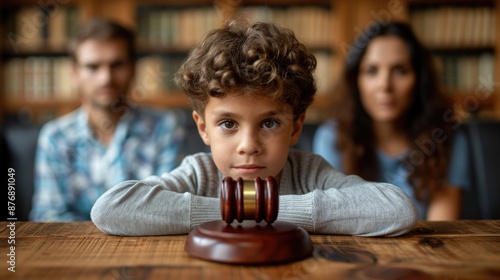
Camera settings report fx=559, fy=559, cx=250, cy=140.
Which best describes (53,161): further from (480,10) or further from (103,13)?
(480,10)

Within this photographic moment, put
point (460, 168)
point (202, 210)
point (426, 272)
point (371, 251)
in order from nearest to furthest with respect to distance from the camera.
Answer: point (426, 272) < point (371, 251) < point (202, 210) < point (460, 168)

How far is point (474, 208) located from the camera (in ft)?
7.75

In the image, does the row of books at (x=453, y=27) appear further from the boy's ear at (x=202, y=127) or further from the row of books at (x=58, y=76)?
the boy's ear at (x=202, y=127)

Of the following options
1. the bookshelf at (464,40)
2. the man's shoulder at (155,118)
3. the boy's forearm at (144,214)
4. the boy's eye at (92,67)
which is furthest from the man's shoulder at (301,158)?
the bookshelf at (464,40)

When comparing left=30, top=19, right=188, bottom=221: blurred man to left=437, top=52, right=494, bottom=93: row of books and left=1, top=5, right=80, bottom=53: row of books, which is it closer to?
left=1, top=5, right=80, bottom=53: row of books

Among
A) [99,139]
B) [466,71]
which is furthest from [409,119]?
[466,71]

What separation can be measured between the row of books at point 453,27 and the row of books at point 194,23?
680 millimetres

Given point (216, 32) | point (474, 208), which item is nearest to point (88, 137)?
point (216, 32)

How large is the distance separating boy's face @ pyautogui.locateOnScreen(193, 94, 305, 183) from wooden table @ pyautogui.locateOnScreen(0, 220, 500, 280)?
0.17 meters

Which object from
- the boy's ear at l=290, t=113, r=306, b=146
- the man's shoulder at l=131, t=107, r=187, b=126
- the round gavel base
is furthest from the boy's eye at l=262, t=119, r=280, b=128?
the man's shoulder at l=131, t=107, r=187, b=126

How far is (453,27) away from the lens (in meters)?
4.14

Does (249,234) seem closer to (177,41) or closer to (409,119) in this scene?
(409,119)

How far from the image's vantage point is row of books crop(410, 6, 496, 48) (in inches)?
162

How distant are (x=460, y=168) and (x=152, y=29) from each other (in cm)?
262
